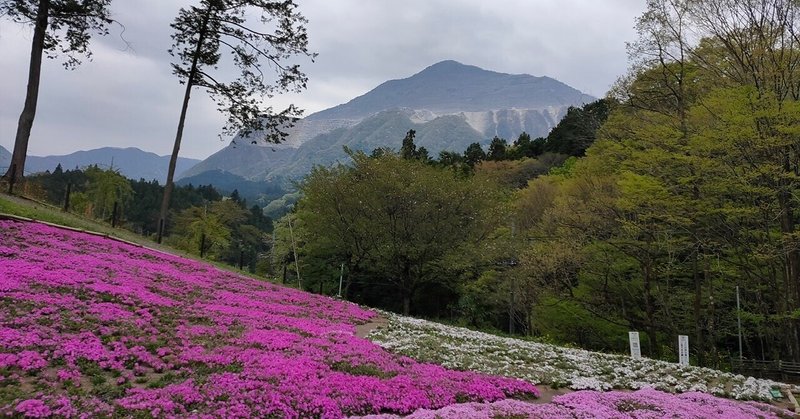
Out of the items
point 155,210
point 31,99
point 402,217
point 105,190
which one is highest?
point 31,99

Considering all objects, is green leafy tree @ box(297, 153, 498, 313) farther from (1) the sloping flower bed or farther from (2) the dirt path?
(1) the sloping flower bed

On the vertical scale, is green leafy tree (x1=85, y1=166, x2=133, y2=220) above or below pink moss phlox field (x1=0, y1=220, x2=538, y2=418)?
above

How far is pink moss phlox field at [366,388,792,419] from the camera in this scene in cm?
743

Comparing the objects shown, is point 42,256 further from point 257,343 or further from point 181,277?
point 257,343

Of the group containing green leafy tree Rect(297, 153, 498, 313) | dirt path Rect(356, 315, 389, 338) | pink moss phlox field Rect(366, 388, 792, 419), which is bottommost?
dirt path Rect(356, 315, 389, 338)

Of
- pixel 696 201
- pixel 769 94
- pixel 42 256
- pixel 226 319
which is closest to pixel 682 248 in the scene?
pixel 696 201

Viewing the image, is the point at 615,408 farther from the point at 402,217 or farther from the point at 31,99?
the point at 31,99

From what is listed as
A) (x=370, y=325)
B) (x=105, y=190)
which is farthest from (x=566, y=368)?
(x=105, y=190)

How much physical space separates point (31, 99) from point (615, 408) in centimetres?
2808

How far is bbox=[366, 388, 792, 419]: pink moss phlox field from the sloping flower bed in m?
1.06

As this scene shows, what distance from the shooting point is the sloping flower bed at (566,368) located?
11.0 metres

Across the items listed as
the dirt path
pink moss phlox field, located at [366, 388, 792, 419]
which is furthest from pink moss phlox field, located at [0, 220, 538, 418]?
pink moss phlox field, located at [366, 388, 792, 419]

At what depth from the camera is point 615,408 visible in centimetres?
862

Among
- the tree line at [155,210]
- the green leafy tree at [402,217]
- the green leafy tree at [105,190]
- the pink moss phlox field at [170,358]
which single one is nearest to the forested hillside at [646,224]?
the green leafy tree at [402,217]
